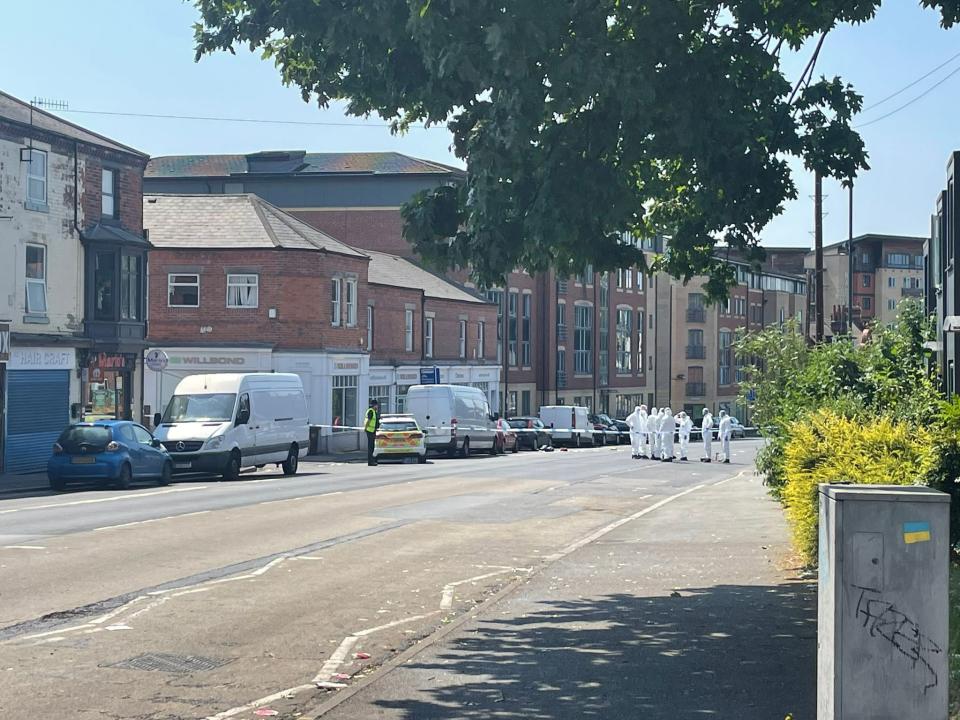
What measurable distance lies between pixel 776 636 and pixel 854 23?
21.3 ft

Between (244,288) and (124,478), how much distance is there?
80.9 ft

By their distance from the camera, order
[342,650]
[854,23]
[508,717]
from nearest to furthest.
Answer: [508,717] < [342,650] < [854,23]

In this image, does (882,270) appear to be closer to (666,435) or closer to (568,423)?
(568,423)

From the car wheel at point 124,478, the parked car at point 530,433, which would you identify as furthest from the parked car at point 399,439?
the parked car at point 530,433

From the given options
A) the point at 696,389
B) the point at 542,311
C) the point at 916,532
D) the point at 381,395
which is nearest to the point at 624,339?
the point at 696,389

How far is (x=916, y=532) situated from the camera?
6.95 meters

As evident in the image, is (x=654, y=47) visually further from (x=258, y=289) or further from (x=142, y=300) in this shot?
(x=258, y=289)

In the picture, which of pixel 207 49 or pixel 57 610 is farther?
pixel 207 49

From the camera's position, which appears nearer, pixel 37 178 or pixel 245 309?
pixel 37 178

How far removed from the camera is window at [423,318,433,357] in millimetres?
67125

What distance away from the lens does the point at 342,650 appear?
10.7 meters

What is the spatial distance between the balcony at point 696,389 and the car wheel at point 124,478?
81.7m

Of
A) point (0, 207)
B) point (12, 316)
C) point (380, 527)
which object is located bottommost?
point (380, 527)

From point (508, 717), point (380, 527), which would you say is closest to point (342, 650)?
point (508, 717)
